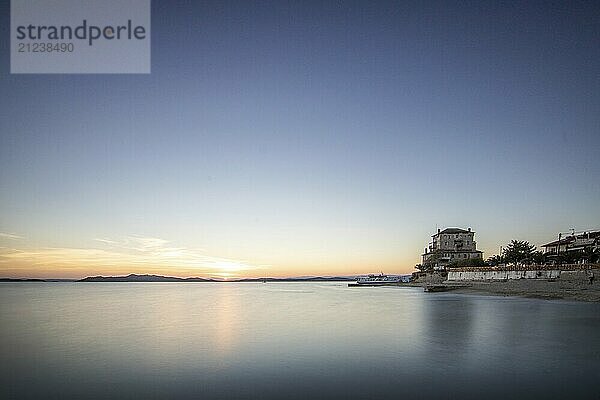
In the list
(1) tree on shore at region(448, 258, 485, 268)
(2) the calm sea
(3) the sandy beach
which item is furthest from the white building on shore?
(2) the calm sea

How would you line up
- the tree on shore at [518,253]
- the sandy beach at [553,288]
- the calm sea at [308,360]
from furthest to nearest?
the tree on shore at [518,253]
the sandy beach at [553,288]
the calm sea at [308,360]

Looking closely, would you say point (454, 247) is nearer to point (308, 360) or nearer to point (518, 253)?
point (518, 253)

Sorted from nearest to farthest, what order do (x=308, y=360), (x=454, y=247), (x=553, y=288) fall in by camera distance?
(x=308, y=360) → (x=553, y=288) → (x=454, y=247)

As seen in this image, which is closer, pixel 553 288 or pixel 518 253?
pixel 553 288

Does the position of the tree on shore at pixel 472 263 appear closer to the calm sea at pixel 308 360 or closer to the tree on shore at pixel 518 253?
the tree on shore at pixel 518 253

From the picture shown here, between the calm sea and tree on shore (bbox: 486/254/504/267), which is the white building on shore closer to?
tree on shore (bbox: 486/254/504/267)

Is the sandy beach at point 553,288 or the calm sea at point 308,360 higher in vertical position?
the calm sea at point 308,360

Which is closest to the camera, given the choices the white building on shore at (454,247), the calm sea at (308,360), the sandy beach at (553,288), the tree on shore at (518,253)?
the calm sea at (308,360)

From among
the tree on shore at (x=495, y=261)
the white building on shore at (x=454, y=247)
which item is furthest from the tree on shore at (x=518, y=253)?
the white building on shore at (x=454, y=247)

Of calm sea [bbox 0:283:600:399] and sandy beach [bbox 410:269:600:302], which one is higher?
calm sea [bbox 0:283:600:399]

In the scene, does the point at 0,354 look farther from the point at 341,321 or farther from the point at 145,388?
the point at 341,321

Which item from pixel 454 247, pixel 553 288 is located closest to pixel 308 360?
pixel 553 288

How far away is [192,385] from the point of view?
42.0 ft

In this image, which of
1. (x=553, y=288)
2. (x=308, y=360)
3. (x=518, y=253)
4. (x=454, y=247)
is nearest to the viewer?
(x=308, y=360)
